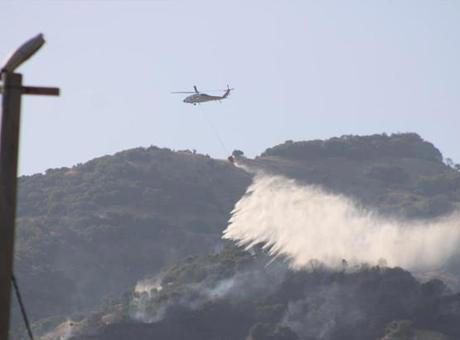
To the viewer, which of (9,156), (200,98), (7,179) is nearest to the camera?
(7,179)

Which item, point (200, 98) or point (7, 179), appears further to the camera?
point (200, 98)

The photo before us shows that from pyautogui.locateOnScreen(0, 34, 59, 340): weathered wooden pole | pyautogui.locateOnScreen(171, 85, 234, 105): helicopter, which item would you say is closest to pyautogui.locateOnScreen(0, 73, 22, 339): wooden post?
pyautogui.locateOnScreen(0, 34, 59, 340): weathered wooden pole

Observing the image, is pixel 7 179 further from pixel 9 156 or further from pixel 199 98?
pixel 199 98

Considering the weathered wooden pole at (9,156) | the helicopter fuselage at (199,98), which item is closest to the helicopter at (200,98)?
the helicopter fuselage at (199,98)

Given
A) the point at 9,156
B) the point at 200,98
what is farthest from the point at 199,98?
the point at 9,156

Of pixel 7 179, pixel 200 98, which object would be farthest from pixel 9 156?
pixel 200 98

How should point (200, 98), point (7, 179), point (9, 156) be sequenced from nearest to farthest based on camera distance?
point (7, 179) < point (9, 156) < point (200, 98)

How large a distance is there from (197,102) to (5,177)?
16684 centimetres

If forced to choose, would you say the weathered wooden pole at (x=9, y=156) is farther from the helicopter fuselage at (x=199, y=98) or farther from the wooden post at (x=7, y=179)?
the helicopter fuselage at (x=199, y=98)

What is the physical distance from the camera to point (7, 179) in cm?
2664

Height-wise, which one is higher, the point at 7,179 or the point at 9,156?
the point at 9,156

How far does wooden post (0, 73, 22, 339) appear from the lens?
86.9 ft

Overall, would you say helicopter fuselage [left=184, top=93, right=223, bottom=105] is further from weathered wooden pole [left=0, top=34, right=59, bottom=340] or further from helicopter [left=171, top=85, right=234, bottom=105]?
weathered wooden pole [left=0, top=34, right=59, bottom=340]

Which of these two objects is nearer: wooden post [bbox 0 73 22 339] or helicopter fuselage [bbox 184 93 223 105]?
wooden post [bbox 0 73 22 339]
